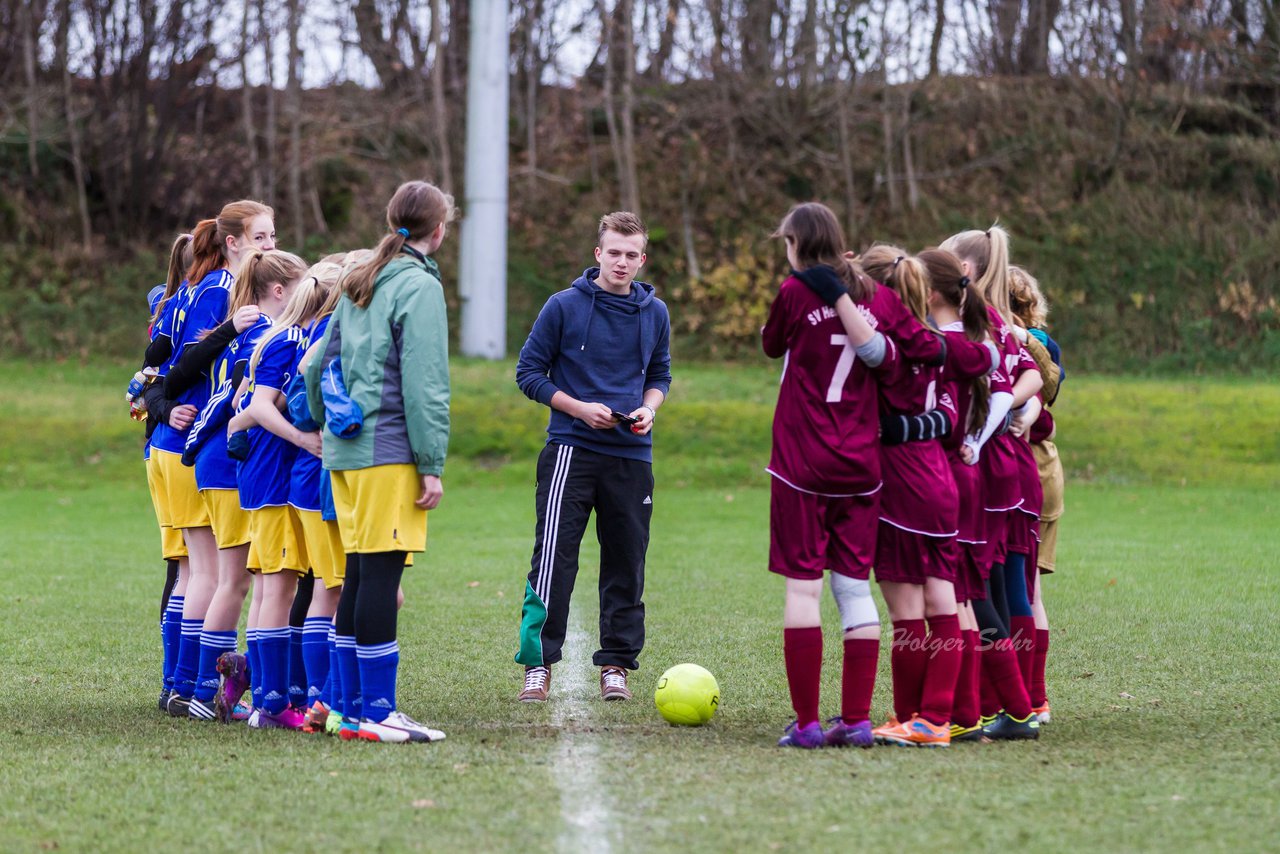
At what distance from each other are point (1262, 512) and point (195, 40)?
22112 mm

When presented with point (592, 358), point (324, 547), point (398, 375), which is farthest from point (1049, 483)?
point (324, 547)

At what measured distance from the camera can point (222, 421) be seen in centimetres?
603

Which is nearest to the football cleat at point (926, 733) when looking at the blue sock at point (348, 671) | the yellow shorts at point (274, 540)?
the blue sock at point (348, 671)

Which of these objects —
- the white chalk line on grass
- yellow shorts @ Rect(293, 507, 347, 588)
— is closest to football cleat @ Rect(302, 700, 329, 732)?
yellow shorts @ Rect(293, 507, 347, 588)

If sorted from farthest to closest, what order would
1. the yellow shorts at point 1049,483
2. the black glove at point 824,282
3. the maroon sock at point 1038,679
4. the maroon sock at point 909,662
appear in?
the yellow shorts at point 1049,483 < the maroon sock at point 1038,679 < the maroon sock at point 909,662 < the black glove at point 824,282

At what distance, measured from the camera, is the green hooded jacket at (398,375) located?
525 cm

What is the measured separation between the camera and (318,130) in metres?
30.1

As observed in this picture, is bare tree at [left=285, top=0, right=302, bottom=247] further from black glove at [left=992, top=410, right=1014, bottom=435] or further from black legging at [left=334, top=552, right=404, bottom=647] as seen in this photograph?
black glove at [left=992, top=410, right=1014, bottom=435]

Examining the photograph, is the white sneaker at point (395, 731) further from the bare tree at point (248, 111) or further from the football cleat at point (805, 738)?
the bare tree at point (248, 111)

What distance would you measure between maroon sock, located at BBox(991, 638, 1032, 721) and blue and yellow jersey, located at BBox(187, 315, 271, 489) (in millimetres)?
3241

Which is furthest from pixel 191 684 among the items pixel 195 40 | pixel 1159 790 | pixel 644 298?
pixel 195 40

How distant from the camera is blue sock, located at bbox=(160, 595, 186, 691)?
20.9 feet

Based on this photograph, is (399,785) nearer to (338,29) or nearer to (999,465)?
(999,465)

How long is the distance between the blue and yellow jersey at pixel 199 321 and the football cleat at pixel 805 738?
9.56ft
